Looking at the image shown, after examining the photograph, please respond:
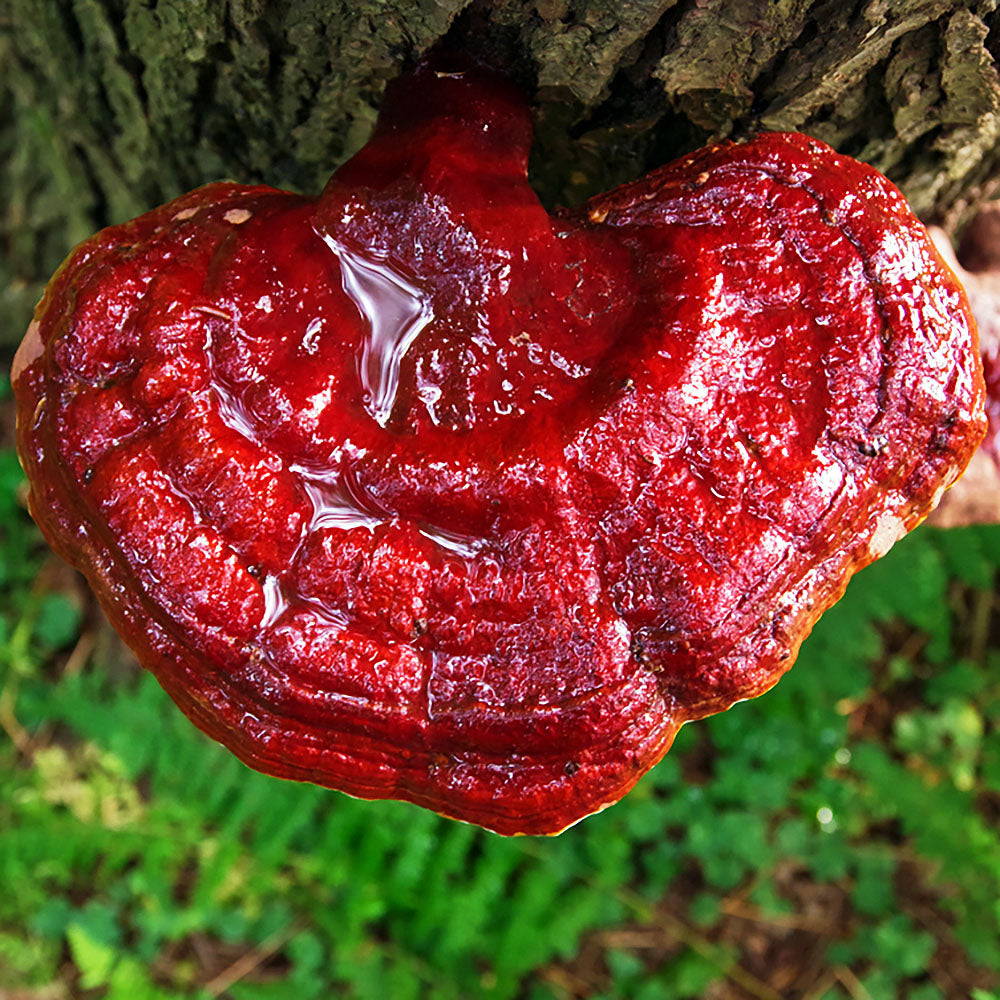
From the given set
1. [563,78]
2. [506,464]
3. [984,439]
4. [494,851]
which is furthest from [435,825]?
[563,78]

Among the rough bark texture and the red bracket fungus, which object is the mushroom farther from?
the red bracket fungus

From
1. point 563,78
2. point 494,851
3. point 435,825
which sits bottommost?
point 494,851

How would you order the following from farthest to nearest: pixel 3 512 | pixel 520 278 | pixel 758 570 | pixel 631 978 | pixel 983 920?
1. pixel 3 512
2. pixel 631 978
3. pixel 983 920
4. pixel 520 278
5. pixel 758 570

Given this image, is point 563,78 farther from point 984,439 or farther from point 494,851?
point 494,851

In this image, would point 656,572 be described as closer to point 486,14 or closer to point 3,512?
point 486,14

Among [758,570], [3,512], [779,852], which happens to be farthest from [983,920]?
[3,512]
